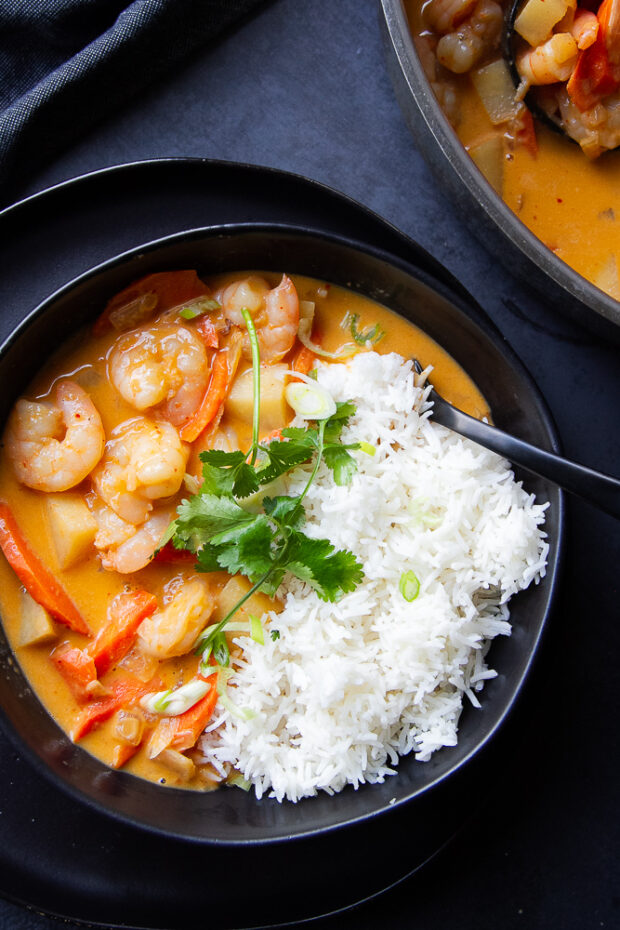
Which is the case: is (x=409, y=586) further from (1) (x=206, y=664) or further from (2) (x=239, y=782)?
(2) (x=239, y=782)

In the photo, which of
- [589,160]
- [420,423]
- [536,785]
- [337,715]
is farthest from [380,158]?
[536,785]

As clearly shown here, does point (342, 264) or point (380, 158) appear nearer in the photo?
point (342, 264)

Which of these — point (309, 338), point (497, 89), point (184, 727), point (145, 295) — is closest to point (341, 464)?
point (309, 338)

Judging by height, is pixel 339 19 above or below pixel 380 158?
above

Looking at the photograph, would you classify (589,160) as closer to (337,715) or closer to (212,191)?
(212,191)

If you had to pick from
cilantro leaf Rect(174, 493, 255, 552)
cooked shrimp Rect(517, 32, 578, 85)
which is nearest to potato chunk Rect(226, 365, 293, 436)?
cilantro leaf Rect(174, 493, 255, 552)
